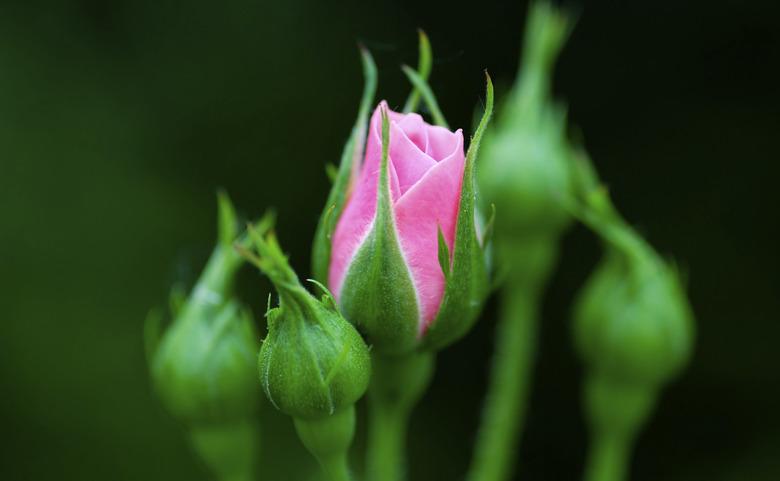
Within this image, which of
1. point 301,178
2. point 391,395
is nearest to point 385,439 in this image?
point 391,395

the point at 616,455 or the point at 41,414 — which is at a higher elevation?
the point at 616,455

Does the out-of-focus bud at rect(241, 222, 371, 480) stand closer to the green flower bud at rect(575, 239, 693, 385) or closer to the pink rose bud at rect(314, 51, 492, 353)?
the pink rose bud at rect(314, 51, 492, 353)

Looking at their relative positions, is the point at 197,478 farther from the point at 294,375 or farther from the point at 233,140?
the point at 294,375

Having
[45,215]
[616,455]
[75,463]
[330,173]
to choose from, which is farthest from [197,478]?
[330,173]

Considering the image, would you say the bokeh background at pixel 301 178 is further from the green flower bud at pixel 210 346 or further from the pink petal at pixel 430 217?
the pink petal at pixel 430 217

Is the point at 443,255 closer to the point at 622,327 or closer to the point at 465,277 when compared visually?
the point at 465,277

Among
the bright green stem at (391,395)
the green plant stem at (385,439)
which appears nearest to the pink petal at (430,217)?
the bright green stem at (391,395)
